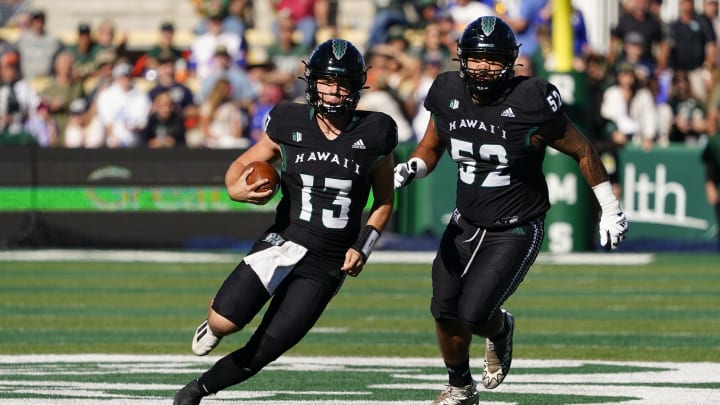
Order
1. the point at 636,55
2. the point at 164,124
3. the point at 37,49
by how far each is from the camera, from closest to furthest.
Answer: the point at 164,124 < the point at 636,55 < the point at 37,49

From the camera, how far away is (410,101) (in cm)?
1831

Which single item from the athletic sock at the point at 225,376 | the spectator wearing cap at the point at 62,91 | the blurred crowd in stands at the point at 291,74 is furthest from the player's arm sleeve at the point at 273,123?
the spectator wearing cap at the point at 62,91

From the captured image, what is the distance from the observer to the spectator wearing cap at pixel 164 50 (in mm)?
20172

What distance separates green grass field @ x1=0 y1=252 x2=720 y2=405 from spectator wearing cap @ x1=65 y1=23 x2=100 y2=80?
187 inches

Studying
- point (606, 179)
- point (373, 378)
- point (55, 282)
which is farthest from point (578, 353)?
point (55, 282)

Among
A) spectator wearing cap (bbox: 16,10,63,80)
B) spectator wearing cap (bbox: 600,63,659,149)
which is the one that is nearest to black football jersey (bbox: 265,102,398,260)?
spectator wearing cap (bbox: 600,63,659,149)

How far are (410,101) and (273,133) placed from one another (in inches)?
435

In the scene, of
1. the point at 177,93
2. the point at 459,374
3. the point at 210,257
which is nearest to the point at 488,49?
the point at 459,374

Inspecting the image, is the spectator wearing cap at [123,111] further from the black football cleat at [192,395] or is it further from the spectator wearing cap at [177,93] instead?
the black football cleat at [192,395]

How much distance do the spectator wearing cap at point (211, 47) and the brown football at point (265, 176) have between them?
13.0 meters

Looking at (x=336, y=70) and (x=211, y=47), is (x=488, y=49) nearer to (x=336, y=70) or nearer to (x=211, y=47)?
(x=336, y=70)

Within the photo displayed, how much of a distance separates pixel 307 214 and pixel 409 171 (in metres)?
0.75

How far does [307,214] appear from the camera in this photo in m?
7.27

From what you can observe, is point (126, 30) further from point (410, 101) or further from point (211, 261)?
point (211, 261)
